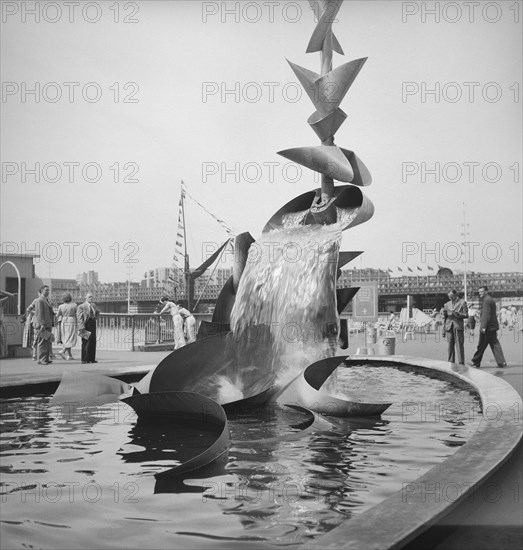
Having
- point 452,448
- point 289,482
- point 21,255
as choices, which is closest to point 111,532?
point 289,482

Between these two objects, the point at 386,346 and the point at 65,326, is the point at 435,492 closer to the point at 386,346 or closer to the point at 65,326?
the point at 386,346

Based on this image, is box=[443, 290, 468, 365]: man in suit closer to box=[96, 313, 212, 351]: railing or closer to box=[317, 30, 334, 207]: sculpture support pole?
box=[317, 30, 334, 207]: sculpture support pole

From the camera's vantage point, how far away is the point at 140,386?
802cm

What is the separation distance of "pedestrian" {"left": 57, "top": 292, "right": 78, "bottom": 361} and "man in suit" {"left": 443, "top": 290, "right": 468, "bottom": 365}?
860cm

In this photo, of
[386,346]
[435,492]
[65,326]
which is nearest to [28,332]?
[65,326]

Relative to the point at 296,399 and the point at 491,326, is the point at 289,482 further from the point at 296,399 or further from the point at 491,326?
the point at 491,326

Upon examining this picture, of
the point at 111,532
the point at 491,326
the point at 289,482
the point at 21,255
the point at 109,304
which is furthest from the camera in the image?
the point at 109,304

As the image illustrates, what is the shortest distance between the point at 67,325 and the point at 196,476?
1302 cm

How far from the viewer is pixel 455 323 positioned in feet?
47.2

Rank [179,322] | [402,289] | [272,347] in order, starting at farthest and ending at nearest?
[402,289], [179,322], [272,347]

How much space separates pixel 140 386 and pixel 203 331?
3.52 ft

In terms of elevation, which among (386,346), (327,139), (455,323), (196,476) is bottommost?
(196,476)

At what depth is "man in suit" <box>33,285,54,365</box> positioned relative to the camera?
47.3 feet

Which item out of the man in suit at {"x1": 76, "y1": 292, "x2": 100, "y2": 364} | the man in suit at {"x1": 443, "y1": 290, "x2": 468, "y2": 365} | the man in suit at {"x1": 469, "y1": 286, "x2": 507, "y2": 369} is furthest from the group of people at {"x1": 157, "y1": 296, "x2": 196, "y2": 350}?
the man in suit at {"x1": 469, "y1": 286, "x2": 507, "y2": 369}
